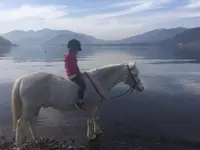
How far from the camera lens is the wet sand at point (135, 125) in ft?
29.5

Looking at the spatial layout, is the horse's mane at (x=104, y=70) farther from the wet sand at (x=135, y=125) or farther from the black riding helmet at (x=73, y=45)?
the wet sand at (x=135, y=125)

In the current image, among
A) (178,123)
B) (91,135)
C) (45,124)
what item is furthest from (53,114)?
(178,123)

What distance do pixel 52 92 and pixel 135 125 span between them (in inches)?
161

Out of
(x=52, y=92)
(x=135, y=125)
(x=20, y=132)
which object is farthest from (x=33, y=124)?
(x=135, y=125)

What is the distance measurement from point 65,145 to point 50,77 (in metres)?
2.32

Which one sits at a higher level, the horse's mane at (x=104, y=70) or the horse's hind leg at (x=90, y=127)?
the horse's mane at (x=104, y=70)

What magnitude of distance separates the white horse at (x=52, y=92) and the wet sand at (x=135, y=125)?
3.70 ft

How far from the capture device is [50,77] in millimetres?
8594

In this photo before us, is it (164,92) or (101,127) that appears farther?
(164,92)

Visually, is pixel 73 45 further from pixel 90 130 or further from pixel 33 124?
pixel 90 130

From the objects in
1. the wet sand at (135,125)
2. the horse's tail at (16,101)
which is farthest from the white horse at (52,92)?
the wet sand at (135,125)

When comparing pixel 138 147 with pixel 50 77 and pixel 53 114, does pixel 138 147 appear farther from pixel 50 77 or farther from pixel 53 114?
pixel 53 114

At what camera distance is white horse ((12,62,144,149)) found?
8.30 metres

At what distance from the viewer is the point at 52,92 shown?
8500 millimetres
